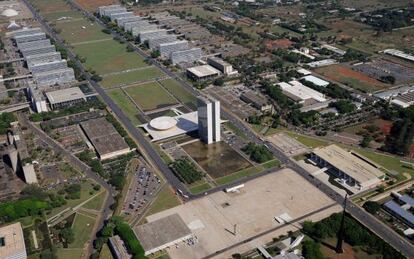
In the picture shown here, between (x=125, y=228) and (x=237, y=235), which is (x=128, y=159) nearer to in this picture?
(x=125, y=228)

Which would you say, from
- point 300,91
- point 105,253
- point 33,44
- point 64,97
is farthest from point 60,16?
point 105,253

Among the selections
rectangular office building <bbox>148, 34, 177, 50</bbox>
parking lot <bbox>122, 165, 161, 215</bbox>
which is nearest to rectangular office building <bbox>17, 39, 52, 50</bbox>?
rectangular office building <bbox>148, 34, 177, 50</bbox>

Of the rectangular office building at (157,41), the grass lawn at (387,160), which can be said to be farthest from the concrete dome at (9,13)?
the grass lawn at (387,160)

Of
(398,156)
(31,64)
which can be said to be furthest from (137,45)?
(398,156)

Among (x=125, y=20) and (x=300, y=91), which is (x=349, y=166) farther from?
(x=125, y=20)

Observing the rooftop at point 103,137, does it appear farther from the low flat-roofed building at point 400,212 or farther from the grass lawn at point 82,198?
the low flat-roofed building at point 400,212

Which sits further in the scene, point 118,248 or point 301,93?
point 301,93
